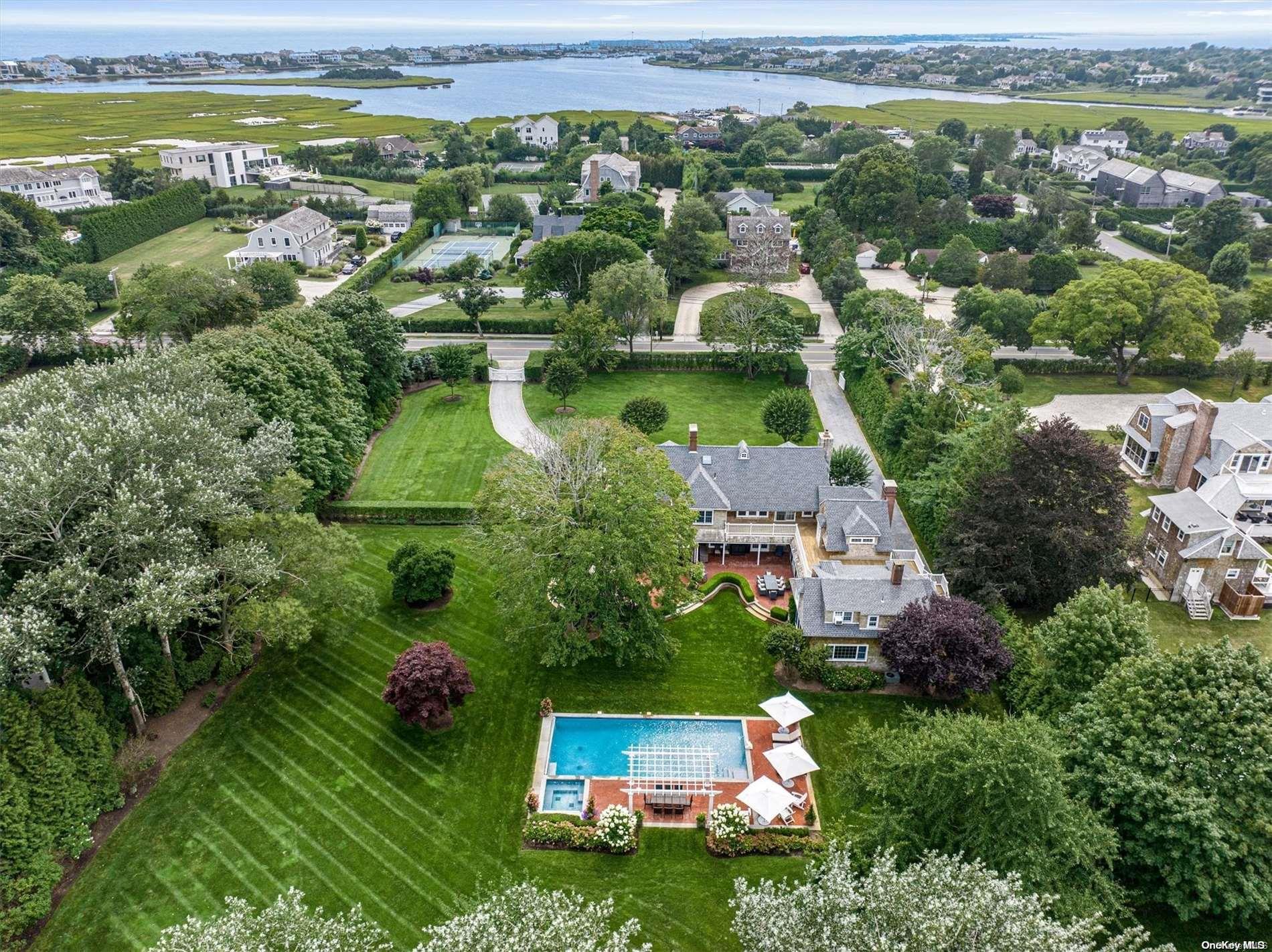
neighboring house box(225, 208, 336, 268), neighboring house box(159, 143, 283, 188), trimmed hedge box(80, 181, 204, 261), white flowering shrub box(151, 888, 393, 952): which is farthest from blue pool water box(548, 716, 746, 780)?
neighboring house box(159, 143, 283, 188)

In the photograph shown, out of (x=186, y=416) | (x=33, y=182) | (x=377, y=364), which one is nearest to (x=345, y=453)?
(x=377, y=364)

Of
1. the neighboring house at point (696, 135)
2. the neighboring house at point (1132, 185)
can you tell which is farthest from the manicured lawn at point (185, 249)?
the neighboring house at point (1132, 185)

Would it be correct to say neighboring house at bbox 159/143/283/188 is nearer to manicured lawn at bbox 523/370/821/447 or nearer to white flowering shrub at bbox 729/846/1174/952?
manicured lawn at bbox 523/370/821/447

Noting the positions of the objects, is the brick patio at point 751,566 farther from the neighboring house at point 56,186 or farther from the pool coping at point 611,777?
the neighboring house at point 56,186

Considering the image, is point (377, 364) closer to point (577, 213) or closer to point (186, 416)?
point (186, 416)

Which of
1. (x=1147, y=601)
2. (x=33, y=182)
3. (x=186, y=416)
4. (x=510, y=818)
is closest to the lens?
(x=510, y=818)

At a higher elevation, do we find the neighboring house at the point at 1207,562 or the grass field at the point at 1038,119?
the grass field at the point at 1038,119
